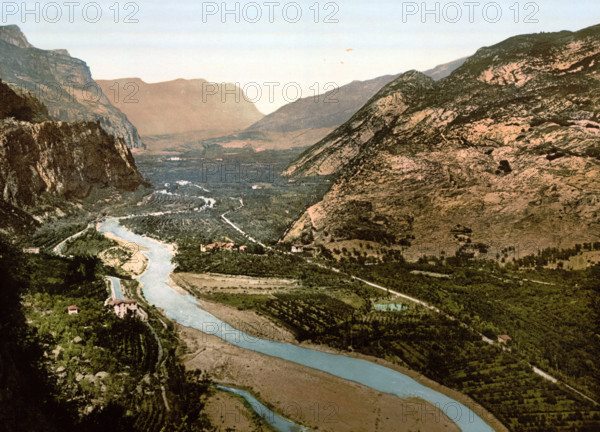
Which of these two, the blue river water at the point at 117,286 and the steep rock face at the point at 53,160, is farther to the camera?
the steep rock face at the point at 53,160

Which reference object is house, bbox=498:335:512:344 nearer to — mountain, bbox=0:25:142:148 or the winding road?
the winding road

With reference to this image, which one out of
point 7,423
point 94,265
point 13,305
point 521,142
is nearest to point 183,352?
point 13,305

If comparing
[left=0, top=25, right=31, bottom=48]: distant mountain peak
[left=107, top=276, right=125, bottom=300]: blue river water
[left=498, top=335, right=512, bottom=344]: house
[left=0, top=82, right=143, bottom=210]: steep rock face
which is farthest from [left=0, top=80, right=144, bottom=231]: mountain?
[left=0, top=25, right=31, bottom=48]: distant mountain peak

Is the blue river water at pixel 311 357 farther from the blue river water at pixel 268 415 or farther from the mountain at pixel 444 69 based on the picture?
the mountain at pixel 444 69

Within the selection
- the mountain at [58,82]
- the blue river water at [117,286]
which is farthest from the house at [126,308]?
the mountain at [58,82]

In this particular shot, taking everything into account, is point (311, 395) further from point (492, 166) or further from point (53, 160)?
point (53, 160)

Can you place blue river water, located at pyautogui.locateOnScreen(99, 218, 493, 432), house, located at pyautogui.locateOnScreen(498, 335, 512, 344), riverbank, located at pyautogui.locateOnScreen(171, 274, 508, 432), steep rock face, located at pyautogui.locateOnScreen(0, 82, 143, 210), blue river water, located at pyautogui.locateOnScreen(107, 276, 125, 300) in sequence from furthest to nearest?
steep rock face, located at pyautogui.locateOnScreen(0, 82, 143, 210)
blue river water, located at pyautogui.locateOnScreen(107, 276, 125, 300)
house, located at pyautogui.locateOnScreen(498, 335, 512, 344)
blue river water, located at pyautogui.locateOnScreen(99, 218, 493, 432)
riverbank, located at pyautogui.locateOnScreen(171, 274, 508, 432)
